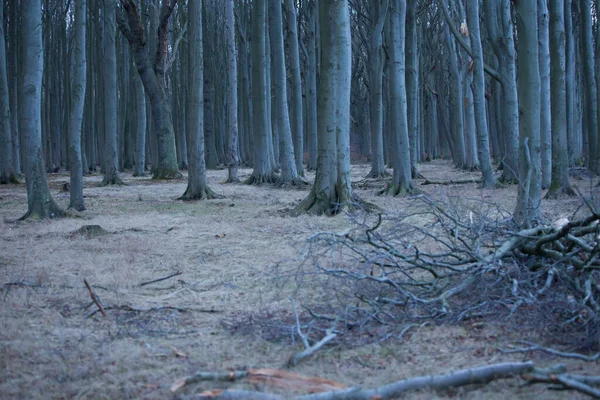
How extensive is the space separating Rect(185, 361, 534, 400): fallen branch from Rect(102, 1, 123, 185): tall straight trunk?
44.4 feet

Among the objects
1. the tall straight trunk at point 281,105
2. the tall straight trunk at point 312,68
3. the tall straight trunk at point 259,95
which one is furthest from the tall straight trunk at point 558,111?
the tall straight trunk at point 312,68

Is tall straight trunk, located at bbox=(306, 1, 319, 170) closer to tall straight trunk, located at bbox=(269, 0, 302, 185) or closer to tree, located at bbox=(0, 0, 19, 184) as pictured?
tall straight trunk, located at bbox=(269, 0, 302, 185)

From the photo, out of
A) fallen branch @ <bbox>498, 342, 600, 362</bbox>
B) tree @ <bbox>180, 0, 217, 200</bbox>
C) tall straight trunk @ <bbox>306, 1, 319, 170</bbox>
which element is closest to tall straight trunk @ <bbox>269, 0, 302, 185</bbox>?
tree @ <bbox>180, 0, 217, 200</bbox>

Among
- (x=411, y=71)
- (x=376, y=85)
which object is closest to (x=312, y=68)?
(x=376, y=85)

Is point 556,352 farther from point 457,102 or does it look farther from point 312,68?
point 312,68

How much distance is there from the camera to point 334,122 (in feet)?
31.3

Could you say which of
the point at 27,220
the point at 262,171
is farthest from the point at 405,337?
the point at 262,171

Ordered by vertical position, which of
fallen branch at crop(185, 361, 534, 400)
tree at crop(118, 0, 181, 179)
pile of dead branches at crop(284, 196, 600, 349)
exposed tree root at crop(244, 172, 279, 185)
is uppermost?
tree at crop(118, 0, 181, 179)

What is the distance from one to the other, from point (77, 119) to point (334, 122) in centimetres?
442

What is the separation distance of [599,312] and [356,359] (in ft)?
4.33

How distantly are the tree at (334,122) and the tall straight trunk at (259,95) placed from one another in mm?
5590

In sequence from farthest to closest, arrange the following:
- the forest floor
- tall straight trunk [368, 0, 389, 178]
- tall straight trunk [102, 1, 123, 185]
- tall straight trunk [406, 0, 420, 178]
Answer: tall straight trunk [368, 0, 389, 178] < tall straight trunk [406, 0, 420, 178] < tall straight trunk [102, 1, 123, 185] < the forest floor

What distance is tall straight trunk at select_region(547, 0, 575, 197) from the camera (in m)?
10.8

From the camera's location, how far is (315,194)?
959 centimetres
